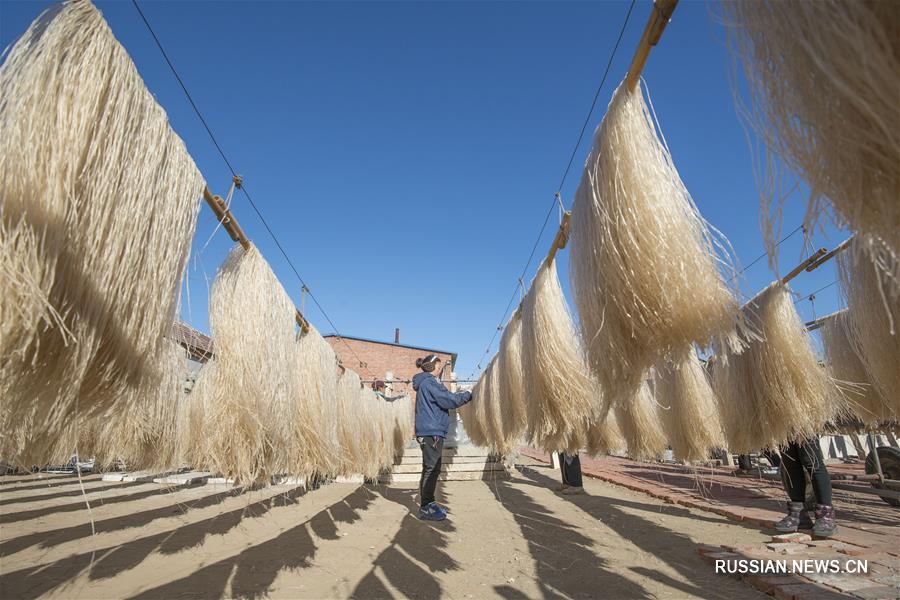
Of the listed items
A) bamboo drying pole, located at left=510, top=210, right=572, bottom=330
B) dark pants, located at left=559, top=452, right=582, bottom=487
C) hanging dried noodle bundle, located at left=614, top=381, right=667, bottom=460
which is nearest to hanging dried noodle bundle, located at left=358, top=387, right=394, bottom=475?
dark pants, located at left=559, top=452, right=582, bottom=487

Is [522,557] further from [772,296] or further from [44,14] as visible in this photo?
[44,14]

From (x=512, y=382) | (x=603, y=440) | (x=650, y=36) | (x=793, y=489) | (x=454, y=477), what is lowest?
(x=454, y=477)

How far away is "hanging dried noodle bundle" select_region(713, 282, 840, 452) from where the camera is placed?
127 inches

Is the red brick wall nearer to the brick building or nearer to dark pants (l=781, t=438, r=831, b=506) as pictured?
the brick building

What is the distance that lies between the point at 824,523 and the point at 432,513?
328cm

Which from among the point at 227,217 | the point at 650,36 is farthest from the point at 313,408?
the point at 650,36

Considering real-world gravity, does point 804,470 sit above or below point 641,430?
below

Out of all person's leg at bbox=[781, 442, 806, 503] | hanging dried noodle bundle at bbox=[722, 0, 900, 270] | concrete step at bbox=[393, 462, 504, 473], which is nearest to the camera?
hanging dried noodle bundle at bbox=[722, 0, 900, 270]

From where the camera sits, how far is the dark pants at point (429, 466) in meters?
4.55

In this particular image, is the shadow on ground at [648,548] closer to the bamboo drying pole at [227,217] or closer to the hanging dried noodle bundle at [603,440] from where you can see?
the hanging dried noodle bundle at [603,440]

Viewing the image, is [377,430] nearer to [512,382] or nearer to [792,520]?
[512,382]

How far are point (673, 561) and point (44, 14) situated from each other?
163 inches

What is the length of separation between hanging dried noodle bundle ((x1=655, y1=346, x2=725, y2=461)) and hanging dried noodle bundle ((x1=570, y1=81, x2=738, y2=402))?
3579 millimetres

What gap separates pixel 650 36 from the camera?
1805mm
